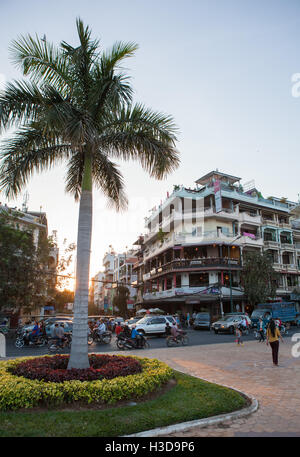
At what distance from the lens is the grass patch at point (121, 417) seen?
497cm

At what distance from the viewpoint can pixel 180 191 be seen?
4294cm

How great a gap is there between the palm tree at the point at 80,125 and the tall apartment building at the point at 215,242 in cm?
2885

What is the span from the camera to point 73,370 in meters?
7.20

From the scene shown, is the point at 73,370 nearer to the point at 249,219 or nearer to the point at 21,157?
the point at 21,157

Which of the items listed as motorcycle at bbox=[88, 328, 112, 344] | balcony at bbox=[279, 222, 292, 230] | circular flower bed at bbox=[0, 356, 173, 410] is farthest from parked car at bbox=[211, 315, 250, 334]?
balcony at bbox=[279, 222, 292, 230]

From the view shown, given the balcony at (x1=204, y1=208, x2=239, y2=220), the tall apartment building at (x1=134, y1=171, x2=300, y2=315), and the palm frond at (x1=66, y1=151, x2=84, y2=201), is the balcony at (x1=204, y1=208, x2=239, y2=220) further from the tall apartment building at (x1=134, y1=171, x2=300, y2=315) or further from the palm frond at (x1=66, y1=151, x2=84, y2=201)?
the palm frond at (x1=66, y1=151, x2=84, y2=201)

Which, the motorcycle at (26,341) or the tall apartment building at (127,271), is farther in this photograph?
the tall apartment building at (127,271)

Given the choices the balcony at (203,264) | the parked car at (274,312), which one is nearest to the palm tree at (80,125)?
the parked car at (274,312)

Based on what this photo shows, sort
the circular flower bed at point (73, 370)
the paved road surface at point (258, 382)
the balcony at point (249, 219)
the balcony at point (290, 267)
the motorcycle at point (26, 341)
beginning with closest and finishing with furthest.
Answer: the paved road surface at point (258, 382) < the circular flower bed at point (73, 370) < the motorcycle at point (26, 341) < the balcony at point (249, 219) < the balcony at point (290, 267)

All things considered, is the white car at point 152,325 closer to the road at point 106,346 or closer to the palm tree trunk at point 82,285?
the road at point 106,346

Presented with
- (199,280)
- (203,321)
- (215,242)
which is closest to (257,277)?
Answer: (215,242)

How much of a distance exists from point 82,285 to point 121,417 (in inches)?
121
